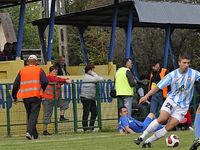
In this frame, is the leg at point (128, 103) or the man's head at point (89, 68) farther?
the man's head at point (89, 68)

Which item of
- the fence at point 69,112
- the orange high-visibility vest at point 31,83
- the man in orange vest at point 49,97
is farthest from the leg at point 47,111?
the orange high-visibility vest at point 31,83

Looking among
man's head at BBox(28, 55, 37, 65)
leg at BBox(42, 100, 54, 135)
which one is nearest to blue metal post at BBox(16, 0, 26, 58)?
leg at BBox(42, 100, 54, 135)

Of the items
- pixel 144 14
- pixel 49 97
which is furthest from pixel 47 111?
pixel 144 14

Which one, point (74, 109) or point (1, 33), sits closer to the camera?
point (74, 109)

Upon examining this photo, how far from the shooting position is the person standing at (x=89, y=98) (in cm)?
1986

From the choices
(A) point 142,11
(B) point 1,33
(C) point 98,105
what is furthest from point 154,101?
(B) point 1,33

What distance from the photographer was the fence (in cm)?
1877

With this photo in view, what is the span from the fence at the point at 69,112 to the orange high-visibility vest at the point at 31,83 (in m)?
2.37

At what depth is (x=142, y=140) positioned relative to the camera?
13.4 meters

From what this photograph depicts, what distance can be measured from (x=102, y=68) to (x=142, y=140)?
A: 38.6ft

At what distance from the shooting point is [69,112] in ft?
65.4

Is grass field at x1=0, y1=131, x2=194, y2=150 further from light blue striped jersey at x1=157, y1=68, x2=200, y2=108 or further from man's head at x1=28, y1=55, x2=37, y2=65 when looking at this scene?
man's head at x1=28, y1=55, x2=37, y2=65

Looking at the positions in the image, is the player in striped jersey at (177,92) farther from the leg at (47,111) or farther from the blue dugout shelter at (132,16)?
the blue dugout shelter at (132,16)

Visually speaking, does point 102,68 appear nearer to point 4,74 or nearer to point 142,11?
point 142,11
